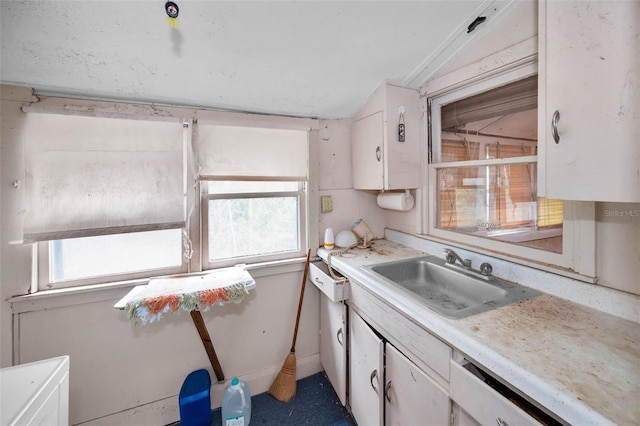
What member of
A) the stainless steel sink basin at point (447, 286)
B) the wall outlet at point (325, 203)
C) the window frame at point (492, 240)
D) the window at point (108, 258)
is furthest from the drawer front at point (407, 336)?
the window at point (108, 258)

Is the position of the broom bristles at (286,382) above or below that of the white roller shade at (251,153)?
below

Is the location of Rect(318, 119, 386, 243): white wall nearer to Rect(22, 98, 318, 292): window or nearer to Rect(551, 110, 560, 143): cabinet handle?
Rect(22, 98, 318, 292): window

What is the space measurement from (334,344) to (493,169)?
1.42m

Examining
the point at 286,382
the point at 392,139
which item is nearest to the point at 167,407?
the point at 286,382

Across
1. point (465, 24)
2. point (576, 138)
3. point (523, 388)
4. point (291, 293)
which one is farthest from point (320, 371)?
point (465, 24)

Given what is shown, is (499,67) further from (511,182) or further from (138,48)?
(138,48)

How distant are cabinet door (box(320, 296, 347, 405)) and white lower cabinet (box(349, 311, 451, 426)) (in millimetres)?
61

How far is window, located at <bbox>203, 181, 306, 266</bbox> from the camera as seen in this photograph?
5.54 feet

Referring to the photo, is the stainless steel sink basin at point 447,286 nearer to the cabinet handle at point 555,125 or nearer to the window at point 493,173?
the window at point 493,173

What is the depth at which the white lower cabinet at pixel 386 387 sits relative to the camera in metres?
0.90

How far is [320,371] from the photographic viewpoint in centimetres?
194

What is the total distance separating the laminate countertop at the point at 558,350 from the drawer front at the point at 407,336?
0.05 metres

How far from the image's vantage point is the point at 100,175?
138 centimetres

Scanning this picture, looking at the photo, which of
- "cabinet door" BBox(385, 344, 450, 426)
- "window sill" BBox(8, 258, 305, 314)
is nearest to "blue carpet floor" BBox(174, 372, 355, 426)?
"cabinet door" BBox(385, 344, 450, 426)
